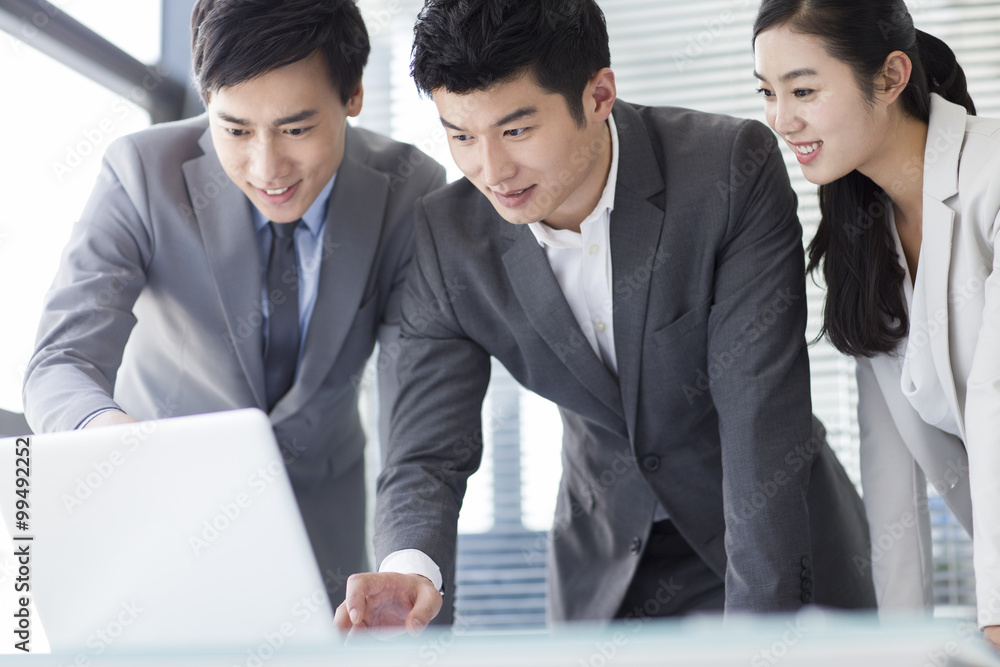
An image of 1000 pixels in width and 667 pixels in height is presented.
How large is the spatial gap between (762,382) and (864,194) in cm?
43

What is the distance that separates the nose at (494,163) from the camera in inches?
56.1

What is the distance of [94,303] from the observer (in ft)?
5.32

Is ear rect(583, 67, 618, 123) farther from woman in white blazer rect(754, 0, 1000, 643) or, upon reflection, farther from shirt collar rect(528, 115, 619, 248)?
woman in white blazer rect(754, 0, 1000, 643)

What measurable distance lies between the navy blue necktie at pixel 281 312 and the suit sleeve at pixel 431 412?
0.26 metres

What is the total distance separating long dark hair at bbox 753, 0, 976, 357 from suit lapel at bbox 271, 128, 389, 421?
83 centimetres

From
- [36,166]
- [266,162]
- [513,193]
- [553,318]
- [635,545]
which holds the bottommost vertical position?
[635,545]

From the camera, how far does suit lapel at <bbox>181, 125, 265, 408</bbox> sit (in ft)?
5.74

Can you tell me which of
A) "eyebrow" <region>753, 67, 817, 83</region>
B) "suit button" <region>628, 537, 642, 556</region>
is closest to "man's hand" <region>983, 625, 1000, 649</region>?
"suit button" <region>628, 537, 642, 556</region>

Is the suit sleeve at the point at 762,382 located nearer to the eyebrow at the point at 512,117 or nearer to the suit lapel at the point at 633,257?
the suit lapel at the point at 633,257

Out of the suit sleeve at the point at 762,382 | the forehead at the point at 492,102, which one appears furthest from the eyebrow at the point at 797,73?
the forehead at the point at 492,102

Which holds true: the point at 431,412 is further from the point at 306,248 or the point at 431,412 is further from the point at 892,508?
the point at 892,508

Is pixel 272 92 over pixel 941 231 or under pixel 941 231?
over

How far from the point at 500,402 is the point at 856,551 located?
5.29ft

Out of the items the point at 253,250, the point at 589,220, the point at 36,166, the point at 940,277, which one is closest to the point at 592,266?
the point at 589,220
